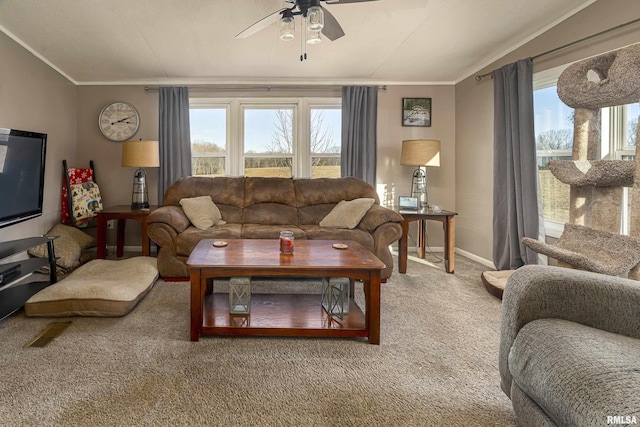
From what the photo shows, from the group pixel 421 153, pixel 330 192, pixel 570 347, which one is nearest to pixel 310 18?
pixel 570 347

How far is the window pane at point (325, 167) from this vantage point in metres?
4.61

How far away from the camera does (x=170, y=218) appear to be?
317cm

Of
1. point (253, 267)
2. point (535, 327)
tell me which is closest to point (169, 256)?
point (253, 267)

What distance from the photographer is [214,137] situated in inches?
179

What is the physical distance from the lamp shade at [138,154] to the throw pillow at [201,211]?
717 millimetres

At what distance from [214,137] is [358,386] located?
12.5 ft

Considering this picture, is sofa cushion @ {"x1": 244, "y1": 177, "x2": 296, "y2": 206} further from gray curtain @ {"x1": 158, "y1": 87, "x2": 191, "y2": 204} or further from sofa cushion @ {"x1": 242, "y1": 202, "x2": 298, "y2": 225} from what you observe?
gray curtain @ {"x1": 158, "y1": 87, "x2": 191, "y2": 204}

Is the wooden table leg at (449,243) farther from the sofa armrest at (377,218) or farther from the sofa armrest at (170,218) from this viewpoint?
the sofa armrest at (170,218)

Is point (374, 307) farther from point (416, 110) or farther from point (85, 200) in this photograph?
point (85, 200)

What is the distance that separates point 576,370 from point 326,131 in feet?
13.1

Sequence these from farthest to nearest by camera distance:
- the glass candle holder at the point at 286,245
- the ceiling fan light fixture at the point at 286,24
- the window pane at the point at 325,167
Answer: the window pane at the point at 325,167, the glass candle holder at the point at 286,245, the ceiling fan light fixture at the point at 286,24

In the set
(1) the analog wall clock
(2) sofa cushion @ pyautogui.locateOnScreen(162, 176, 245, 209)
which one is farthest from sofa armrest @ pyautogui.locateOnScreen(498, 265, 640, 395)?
(1) the analog wall clock

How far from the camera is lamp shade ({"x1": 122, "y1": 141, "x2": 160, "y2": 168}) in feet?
12.7

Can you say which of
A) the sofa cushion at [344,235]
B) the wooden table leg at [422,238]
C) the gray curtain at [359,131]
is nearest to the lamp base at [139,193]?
the sofa cushion at [344,235]
